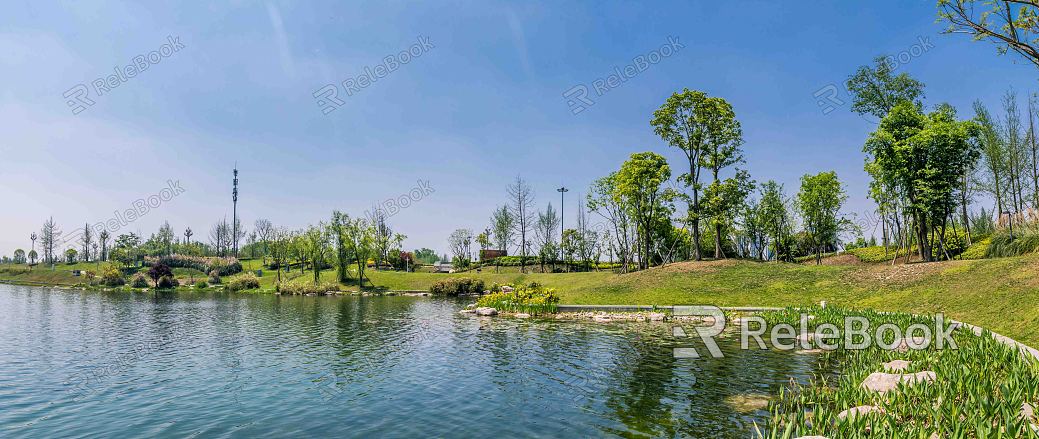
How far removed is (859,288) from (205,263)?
119 meters

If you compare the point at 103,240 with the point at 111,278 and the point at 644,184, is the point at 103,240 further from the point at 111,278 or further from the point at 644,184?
the point at 644,184

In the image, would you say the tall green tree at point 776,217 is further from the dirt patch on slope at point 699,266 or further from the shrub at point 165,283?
the shrub at point 165,283

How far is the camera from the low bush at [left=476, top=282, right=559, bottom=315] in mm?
33931

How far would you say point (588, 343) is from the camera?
21.6m

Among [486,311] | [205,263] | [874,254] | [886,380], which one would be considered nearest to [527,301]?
[486,311]

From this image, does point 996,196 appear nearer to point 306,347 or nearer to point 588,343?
point 588,343

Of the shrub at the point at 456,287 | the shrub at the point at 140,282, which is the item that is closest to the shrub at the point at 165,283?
the shrub at the point at 140,282

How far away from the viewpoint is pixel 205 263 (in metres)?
110

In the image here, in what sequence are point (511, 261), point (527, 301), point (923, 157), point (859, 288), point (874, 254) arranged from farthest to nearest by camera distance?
point (511, 261)
point (874, 254)
point (923, 157)
point (527, 301)
point (859, 288)

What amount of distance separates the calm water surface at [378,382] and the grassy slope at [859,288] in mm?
9988

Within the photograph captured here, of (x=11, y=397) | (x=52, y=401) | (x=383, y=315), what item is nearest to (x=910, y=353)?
(x=52, y=401)

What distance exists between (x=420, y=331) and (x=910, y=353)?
67.7 feet

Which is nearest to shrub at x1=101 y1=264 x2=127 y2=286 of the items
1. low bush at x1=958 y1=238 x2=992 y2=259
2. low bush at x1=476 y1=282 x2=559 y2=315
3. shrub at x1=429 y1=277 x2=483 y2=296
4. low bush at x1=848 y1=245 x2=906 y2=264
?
shrub at x1=429 y1=277 x2=483 y2=296

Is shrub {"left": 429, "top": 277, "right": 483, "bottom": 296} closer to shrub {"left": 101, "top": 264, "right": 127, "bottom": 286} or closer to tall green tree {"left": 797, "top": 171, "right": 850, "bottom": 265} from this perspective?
tall green tree {"left": 797, "top": 171, "right": 850, "bottom": 265}
